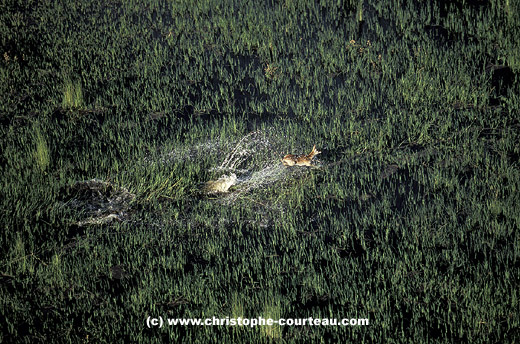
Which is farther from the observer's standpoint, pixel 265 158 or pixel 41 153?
pixel 265 158

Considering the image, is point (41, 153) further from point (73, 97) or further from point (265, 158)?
point (265, 158)

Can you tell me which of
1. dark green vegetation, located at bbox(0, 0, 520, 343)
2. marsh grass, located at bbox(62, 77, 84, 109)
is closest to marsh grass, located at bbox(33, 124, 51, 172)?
dark green vegetation, located at bbox(0, 0, 520, 343)

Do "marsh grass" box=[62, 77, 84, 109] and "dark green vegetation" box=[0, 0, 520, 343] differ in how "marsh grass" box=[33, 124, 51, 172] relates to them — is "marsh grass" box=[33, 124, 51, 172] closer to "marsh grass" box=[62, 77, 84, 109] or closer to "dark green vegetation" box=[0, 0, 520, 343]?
"dark green vegetation" box=[0, 0, 520, 343]

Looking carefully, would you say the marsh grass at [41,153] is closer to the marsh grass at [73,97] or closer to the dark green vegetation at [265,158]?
the dark green vegetation at [265,158]

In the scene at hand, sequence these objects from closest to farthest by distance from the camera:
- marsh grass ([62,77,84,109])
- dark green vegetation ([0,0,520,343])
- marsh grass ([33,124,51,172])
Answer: dark green vegetation ([0,0,520,343]) < marsh grass ([33,124,51,172]) < marsh grass ([62,77,84,109])

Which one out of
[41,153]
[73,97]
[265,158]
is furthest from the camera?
[73,97]

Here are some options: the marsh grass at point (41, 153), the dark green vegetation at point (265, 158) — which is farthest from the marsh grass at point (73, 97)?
the marsh grass at point (41, 153)

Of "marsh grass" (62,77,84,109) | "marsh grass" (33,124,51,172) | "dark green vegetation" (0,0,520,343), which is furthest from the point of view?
"marsh grass" (62,77,84,109)

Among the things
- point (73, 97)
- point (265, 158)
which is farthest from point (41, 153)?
point (265, 158)

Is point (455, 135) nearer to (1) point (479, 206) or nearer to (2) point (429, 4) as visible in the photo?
(1) point (479, 206)
